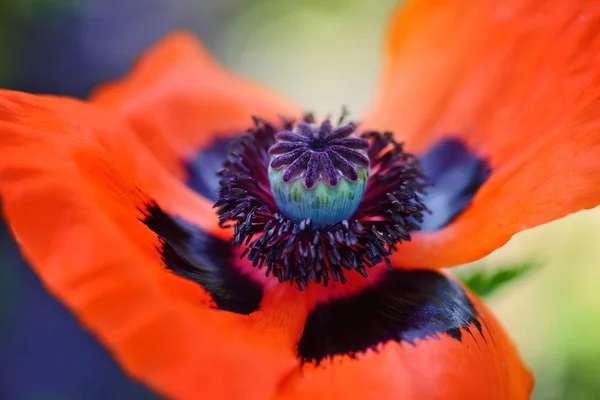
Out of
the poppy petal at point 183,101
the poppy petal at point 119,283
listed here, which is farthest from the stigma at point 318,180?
the poppy petal at point 183,101

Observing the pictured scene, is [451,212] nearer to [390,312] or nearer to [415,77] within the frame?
[390,312]

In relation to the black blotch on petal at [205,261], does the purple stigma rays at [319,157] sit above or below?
above

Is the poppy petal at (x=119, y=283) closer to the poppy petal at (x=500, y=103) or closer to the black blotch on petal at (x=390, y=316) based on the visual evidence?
the black blotch on petal at (x=390, y=316)

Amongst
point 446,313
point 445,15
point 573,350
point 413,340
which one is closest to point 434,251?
point 446,313

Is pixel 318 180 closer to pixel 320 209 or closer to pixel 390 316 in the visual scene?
pixel 320 209

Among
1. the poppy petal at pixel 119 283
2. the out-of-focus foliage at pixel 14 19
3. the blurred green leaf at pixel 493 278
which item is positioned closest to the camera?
the poppy petal at pixel 119 283

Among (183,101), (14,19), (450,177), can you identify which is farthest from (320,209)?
(14,19)

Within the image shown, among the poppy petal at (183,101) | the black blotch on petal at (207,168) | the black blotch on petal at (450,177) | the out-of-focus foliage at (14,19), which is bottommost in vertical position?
the out-of-focus foliage at (14,19)
